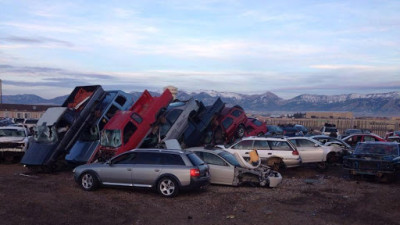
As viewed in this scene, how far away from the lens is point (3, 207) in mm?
10836

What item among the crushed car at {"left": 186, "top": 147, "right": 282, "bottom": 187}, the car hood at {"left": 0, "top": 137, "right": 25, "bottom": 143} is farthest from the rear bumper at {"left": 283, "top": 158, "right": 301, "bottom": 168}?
the car hood at {"left": 0, "top": 137, "right": 25, "bottom": 143}

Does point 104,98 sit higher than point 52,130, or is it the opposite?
point 104,98

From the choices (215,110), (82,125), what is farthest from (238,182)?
(215,110)

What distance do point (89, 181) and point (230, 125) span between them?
1205 centimetres

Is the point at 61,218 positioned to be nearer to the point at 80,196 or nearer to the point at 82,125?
the point at 80,196

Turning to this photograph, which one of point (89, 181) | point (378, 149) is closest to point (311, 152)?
point (378, 149)

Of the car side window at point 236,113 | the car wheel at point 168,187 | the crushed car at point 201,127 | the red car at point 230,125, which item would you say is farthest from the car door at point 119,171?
the car side window at point 236,113

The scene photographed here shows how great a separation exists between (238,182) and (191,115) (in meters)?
7.81

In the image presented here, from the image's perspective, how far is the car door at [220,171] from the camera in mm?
14414

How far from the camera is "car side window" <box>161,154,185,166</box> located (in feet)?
42.2

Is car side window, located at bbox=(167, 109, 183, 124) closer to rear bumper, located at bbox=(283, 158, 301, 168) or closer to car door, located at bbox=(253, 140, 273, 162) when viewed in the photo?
car door, located at bbox=(253, 140, 273, 162)

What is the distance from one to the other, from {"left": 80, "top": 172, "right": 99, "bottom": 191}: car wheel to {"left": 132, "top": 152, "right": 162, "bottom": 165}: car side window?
1291mm

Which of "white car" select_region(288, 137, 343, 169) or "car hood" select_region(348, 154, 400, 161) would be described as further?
"white car" select_region(288, 137, 343, 169)

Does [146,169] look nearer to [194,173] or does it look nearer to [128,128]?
[194,173]
